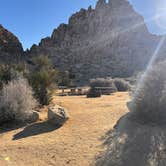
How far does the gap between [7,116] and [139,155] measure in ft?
21.0

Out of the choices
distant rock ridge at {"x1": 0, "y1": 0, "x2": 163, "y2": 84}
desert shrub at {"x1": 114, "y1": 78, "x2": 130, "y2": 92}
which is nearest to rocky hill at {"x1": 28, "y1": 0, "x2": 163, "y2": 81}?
distant rock ridge at {"x1": 0, "y1": 0, "x2": 163, "y2": 84}

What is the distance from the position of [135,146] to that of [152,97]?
2.78 m

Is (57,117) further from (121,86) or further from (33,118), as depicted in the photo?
(121,86)

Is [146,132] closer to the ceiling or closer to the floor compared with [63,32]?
closer to the floor

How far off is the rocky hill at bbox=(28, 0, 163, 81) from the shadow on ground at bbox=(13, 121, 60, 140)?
42726 mm

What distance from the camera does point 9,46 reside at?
70.1 metres

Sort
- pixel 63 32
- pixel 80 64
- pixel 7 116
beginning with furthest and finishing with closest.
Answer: pixel 63 32 < pixel 80 64 < pixel 7 116

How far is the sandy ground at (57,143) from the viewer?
6.21 m

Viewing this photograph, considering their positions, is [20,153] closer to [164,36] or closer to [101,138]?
[101,138]

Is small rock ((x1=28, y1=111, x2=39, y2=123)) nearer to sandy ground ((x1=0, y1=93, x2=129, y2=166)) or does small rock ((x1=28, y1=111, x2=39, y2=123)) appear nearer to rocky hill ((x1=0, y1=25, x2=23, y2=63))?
sandy ground ((x1=0, y1=93, x2=129, y2=166))

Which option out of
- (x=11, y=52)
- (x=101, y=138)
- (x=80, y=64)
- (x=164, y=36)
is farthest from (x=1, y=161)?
(x=164, y=36)

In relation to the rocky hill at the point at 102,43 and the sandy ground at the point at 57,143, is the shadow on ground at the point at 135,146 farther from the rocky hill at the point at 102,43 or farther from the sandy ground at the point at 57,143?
the rocky hill at the point at 102,43

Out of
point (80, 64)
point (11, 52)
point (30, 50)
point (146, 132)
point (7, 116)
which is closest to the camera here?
point (146, 132)

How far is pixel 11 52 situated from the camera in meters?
68.8
